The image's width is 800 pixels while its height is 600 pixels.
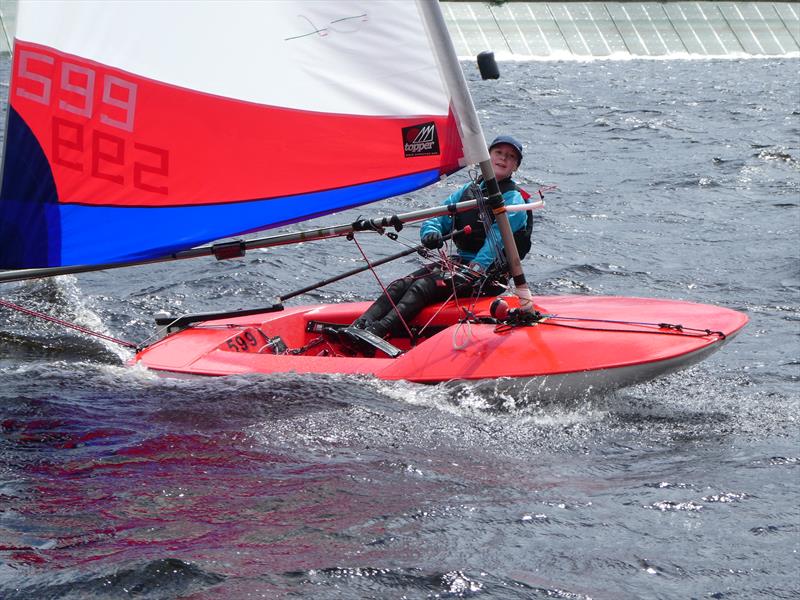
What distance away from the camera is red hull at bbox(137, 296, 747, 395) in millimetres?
5320

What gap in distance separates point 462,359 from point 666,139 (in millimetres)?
11948

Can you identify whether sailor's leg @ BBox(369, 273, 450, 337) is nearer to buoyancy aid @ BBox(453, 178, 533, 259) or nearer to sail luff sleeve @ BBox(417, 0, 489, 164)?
buoyancy aid @ BBox(453, 178, 533, 259)

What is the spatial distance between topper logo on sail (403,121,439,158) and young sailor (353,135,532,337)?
926 millimetres

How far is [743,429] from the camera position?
17.5ft

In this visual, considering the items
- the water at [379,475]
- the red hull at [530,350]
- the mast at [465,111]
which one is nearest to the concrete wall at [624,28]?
the water at [379,475]

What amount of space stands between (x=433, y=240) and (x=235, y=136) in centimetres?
140

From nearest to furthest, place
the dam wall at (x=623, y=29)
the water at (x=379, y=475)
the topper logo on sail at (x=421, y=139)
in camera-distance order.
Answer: the water at (x=379, y=475) → the topper logo on sail at (x=421, y=139) → the dam wall at (x=623, y=29)

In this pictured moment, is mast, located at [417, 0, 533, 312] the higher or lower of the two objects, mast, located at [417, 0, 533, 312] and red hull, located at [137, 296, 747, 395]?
the higher

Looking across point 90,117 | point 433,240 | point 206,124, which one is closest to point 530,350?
point 433,240

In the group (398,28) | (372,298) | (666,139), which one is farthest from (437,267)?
(666,139)

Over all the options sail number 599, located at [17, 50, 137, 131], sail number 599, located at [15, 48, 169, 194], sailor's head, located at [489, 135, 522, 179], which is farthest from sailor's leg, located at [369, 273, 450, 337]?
sail number 599, located at [17, 50, 137, 131]

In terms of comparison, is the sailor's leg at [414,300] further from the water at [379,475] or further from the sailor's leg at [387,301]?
the water at [379,475]

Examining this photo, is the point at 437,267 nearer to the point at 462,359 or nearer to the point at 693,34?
the point at 462,359

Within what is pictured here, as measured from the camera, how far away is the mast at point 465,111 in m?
5.03
